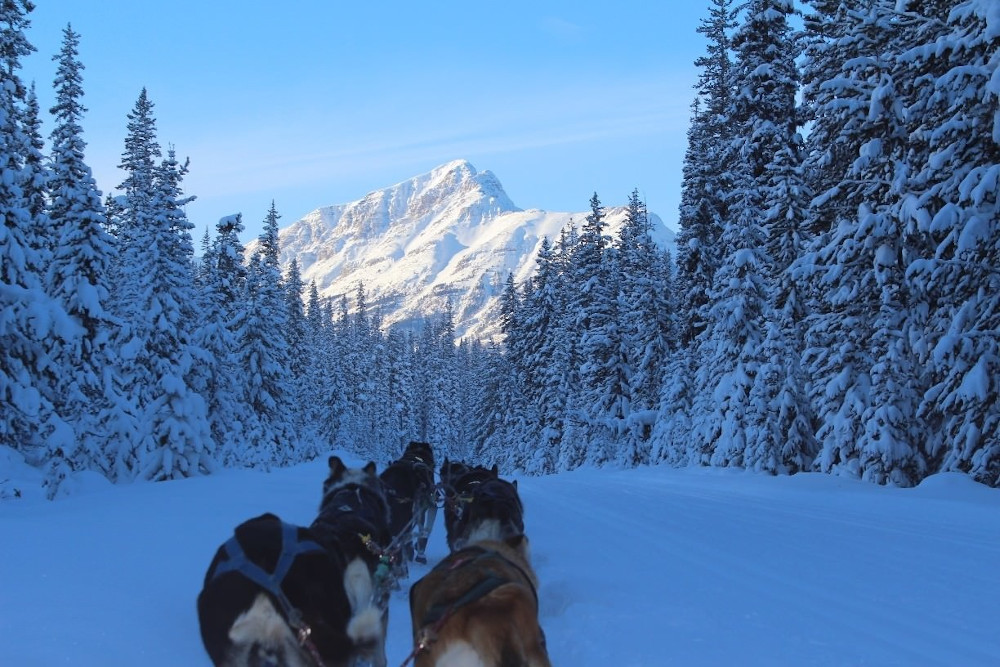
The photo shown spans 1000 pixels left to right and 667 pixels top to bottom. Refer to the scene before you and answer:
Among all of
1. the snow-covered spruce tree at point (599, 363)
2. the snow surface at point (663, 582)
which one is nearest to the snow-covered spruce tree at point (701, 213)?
the snow-covered spruce tree at point (599, 363)

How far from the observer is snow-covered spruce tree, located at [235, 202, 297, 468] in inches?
1542

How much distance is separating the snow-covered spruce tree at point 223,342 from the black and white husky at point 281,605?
1124 inches

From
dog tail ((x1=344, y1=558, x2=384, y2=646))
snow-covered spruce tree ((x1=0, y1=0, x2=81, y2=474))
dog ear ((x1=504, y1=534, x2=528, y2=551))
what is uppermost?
snow-covered spruce tree ((x1=0, y1=0, x2=81, y2=474))

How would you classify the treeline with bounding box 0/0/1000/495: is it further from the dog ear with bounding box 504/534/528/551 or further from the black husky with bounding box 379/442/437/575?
the dog ear with bounding box 504/534/528/551

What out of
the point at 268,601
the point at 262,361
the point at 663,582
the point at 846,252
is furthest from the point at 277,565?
the point at 262,361

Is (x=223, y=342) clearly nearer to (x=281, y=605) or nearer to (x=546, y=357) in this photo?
(x=546, y=357)

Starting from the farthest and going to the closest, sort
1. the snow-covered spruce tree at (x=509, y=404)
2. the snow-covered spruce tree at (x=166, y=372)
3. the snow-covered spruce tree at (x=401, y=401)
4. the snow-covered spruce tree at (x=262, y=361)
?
the snow-covered spruce tree at (x=401, y=401) → the snow-covered spruce tree at (x=509, y=404) → the snow-covered spruce tree at (x=262, y=361) → the snow-covered spruce tree at (x=166, y=372)

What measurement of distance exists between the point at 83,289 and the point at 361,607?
70.8 feet

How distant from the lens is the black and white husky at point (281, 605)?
3.79 meters

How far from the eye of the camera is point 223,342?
33.6 metres

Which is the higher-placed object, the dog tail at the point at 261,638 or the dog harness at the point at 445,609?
the dog harness at the point at 445,609

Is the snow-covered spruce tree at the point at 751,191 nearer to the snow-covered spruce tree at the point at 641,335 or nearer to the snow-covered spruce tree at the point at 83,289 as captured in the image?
the snow-covered spruce tree at the point at 641,335

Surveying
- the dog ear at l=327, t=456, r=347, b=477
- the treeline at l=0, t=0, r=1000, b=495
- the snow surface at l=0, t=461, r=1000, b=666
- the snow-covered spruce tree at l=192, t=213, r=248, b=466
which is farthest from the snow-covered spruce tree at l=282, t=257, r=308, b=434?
the dog ear at l=327, t=456, r=347, b=477

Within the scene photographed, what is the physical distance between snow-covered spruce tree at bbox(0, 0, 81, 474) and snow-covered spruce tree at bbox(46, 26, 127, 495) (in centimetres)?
247
